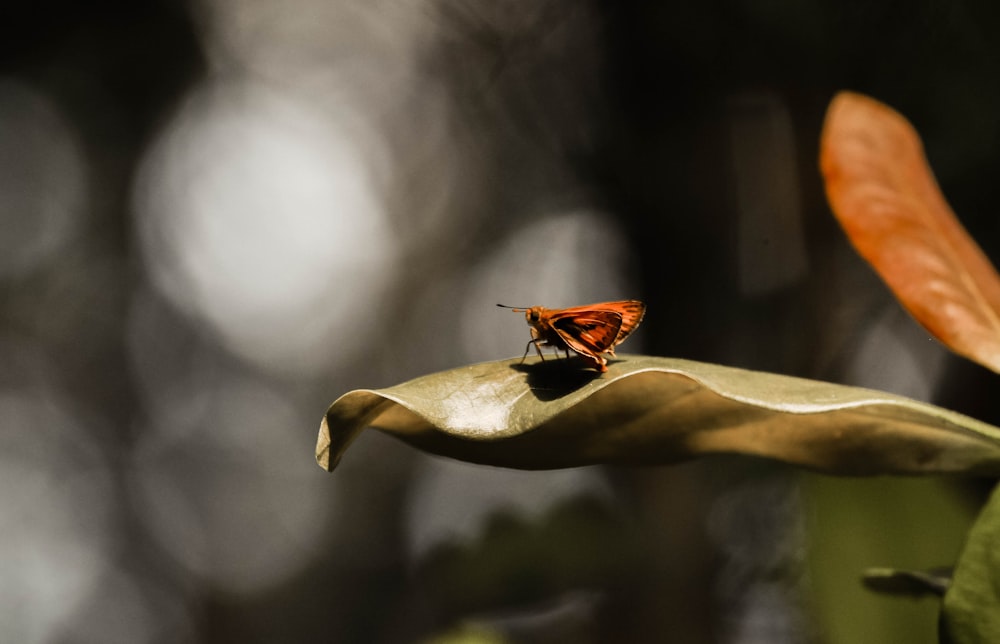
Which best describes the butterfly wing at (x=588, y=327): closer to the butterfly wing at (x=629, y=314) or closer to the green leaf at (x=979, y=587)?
the butterfly wing at (x=629, y=314)

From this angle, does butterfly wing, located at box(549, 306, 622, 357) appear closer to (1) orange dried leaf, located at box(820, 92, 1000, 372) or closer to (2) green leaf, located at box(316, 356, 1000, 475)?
(2) green leaf, located at box(316, 356, 1000, 475)

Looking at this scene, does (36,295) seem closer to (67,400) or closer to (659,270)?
(67,400)

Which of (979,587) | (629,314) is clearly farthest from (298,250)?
(979,587)

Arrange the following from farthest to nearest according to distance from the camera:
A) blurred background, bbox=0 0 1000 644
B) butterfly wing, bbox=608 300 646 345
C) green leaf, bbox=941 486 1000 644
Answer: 1. blurred background, bbox=0 0 1000 644
2. butterfly wing, bbox=608 300 646 345
3. green leaf, bbox=941 486 1000 644

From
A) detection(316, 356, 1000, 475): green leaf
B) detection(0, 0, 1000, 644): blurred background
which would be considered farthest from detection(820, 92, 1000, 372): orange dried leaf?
detection(0, 0, 1000, 644): blurred background

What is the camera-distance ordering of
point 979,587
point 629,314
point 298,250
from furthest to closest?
point 298,250
point 629,314
point 979,587

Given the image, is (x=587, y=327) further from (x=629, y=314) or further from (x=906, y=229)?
(x=906, y=229)

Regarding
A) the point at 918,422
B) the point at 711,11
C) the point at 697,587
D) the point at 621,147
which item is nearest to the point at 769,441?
the point at 918,422
